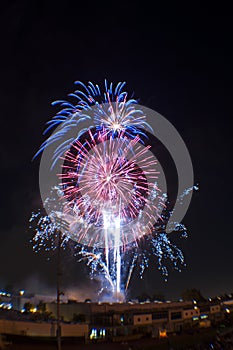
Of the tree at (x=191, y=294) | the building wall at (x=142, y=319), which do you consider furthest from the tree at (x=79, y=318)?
the tree at (x=191, y=294)

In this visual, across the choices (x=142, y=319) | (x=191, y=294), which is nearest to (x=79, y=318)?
(x=142, y=319)

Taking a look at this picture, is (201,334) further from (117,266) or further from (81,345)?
(81,345)

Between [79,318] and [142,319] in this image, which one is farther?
[142,319]

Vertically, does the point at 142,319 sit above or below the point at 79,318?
below

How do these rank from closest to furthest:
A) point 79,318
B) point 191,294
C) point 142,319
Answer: point 79,318
point 142,319
point 191,294

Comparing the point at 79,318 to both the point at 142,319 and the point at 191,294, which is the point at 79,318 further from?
the point at 191,294

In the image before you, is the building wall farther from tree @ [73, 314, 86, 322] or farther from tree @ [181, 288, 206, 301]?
tree @ [181, 288, 206, 301]

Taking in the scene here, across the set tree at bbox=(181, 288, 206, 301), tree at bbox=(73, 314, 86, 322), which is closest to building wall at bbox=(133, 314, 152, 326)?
tree at bbox=(73, 314, 86, 322)

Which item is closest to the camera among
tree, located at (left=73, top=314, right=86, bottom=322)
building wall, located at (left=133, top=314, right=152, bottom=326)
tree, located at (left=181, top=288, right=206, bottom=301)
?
tree, located at (left=73, top=314, right=86, bottom=322)

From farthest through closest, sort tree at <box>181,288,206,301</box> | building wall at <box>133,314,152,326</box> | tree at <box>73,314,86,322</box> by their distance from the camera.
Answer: tree at <box>181,288,206,301</box>, building wall at <box>133,314,152,326</box>, tree at <box>73,314,86,322</box>

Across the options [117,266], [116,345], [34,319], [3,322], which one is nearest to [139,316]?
[117,266]

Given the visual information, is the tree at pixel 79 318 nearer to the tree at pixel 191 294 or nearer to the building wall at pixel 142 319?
the building wall at pixel 142 319
